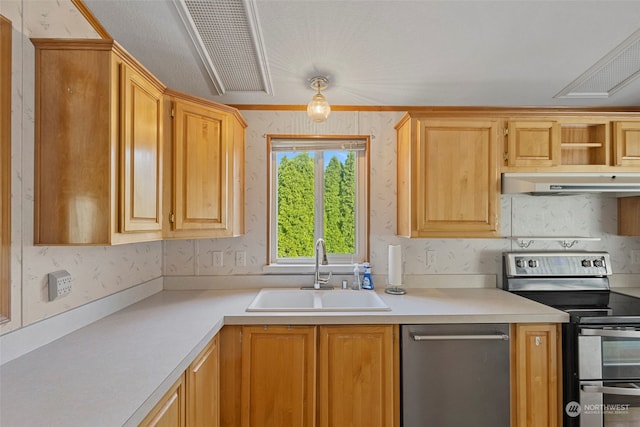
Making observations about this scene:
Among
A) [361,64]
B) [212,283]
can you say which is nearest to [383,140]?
[361,64]

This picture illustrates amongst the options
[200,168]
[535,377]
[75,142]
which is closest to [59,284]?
[75,142]

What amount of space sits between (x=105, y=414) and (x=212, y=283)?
4.85ft

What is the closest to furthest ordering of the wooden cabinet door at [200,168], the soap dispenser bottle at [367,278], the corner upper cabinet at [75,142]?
1. the corner upper cabinet at [75,142]
2. the wooden cabinet door at [200,168]
3. the soap dispenser bottle at [367,278]

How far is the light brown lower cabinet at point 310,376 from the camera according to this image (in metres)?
1.61

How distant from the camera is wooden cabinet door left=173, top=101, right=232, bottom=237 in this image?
1.70 metres

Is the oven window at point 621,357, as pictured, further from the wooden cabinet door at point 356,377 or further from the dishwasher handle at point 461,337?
the wooden cabinet door at point 356,377

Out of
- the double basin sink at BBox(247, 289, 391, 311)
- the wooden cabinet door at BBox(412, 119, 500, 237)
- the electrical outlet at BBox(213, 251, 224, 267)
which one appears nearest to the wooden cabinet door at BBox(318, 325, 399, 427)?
the double basin sink at BBox(247, 289, 391, 311)

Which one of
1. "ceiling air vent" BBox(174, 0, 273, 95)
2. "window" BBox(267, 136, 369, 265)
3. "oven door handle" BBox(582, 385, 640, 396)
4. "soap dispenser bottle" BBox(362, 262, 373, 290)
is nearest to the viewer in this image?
"ceiling air vent" BBox(174, 0, 273, 95)

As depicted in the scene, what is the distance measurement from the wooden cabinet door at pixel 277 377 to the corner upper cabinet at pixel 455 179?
0.99 meters

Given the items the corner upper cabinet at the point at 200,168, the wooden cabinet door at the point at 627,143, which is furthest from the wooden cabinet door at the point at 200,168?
the wooden cabinet door at the point at 627,143

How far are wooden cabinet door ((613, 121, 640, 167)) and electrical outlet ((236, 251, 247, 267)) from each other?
254 centimetres

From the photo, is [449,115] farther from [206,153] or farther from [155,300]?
[155,300]

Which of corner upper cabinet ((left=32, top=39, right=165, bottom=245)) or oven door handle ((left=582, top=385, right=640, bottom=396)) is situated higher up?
corner upper cabinet ((left=32, top=39, right=165, bottom=245))

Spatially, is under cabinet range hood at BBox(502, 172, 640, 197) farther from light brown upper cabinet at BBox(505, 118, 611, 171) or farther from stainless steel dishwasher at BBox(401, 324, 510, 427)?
stainless steel dishwasher at BBox(401, 324, 510, 427)
